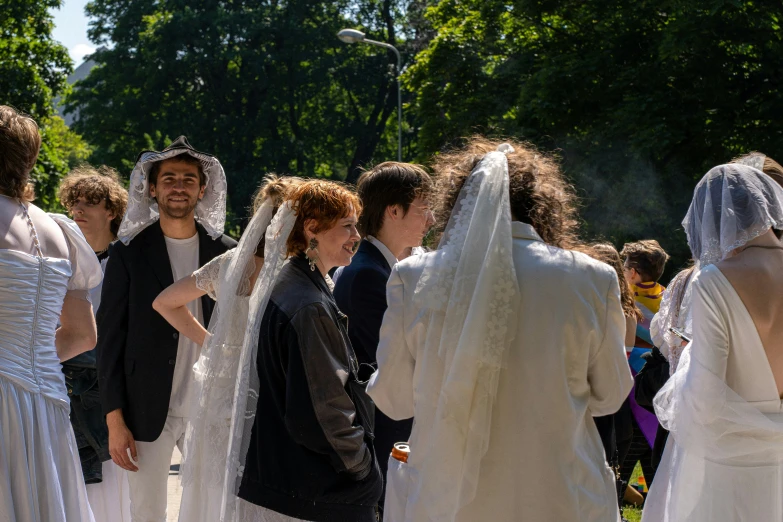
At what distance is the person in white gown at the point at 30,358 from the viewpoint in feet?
10.6

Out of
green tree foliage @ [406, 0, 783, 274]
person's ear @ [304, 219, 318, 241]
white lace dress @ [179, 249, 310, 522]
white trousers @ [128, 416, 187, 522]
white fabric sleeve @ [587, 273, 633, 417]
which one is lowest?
white trousers @ [128, 416, 187, 522]

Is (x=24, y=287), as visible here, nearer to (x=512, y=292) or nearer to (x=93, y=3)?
(x=512, y=292)

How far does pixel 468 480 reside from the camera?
2666mm

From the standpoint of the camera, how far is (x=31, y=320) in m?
3.33

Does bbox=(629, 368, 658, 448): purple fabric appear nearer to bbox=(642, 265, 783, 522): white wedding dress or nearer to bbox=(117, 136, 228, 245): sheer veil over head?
bbox=(642, 265, 783, 522): white wedding dress

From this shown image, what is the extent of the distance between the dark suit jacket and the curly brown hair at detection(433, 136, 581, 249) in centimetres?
110

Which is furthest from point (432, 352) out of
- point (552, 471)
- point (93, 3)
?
point (93, 3)

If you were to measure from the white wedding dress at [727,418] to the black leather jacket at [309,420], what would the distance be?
1329mm

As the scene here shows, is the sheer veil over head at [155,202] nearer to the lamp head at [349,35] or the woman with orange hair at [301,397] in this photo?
the woman with orange hair at [301,397]

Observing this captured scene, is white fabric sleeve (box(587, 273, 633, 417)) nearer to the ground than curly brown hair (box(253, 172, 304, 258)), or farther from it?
nearer to the ground

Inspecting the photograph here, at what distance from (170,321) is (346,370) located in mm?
1328

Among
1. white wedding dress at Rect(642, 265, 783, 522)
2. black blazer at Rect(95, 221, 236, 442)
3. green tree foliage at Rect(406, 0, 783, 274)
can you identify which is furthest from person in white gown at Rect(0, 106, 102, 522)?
green tree foliage at Rect(406, 0, 783, 274)

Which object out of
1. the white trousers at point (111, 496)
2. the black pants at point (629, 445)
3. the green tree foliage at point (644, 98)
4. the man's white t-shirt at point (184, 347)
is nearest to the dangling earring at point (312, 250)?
the man's white t-shirt at point (184, 347)

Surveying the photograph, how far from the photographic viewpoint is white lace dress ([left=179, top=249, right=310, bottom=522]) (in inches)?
150
